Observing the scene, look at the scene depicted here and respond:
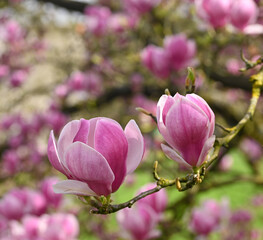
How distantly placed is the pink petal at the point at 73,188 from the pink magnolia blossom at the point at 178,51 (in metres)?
1.11

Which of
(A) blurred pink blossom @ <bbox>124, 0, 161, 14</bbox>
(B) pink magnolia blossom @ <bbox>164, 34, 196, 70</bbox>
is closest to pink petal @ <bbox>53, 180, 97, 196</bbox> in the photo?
(B) pink magnolia blossom @ <bbox>164, 34, 196, 70</bbox>

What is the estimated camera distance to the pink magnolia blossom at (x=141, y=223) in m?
1.12

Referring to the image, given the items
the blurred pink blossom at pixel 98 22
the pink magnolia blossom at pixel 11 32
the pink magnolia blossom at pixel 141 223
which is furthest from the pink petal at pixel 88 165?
the pink magnolia blossom at pixel 11 32

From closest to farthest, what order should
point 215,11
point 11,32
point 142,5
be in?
1. point 215,11
2. point 142,5
3. point 11,32

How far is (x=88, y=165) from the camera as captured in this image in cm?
52

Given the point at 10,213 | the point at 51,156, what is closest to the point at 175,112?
the point at 51,156

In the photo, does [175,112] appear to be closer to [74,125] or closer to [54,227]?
[74,125]

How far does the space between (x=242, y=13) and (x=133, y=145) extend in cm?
87

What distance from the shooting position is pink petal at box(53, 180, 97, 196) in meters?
0.54

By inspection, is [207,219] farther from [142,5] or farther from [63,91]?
[63,91]

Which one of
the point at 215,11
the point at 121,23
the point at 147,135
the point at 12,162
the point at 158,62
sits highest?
the point at 215,11

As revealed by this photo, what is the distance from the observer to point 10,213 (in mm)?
1396

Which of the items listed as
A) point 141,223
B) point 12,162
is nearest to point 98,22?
point 12,162

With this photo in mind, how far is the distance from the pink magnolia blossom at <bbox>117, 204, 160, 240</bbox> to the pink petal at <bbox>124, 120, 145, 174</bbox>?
0.59 metres
